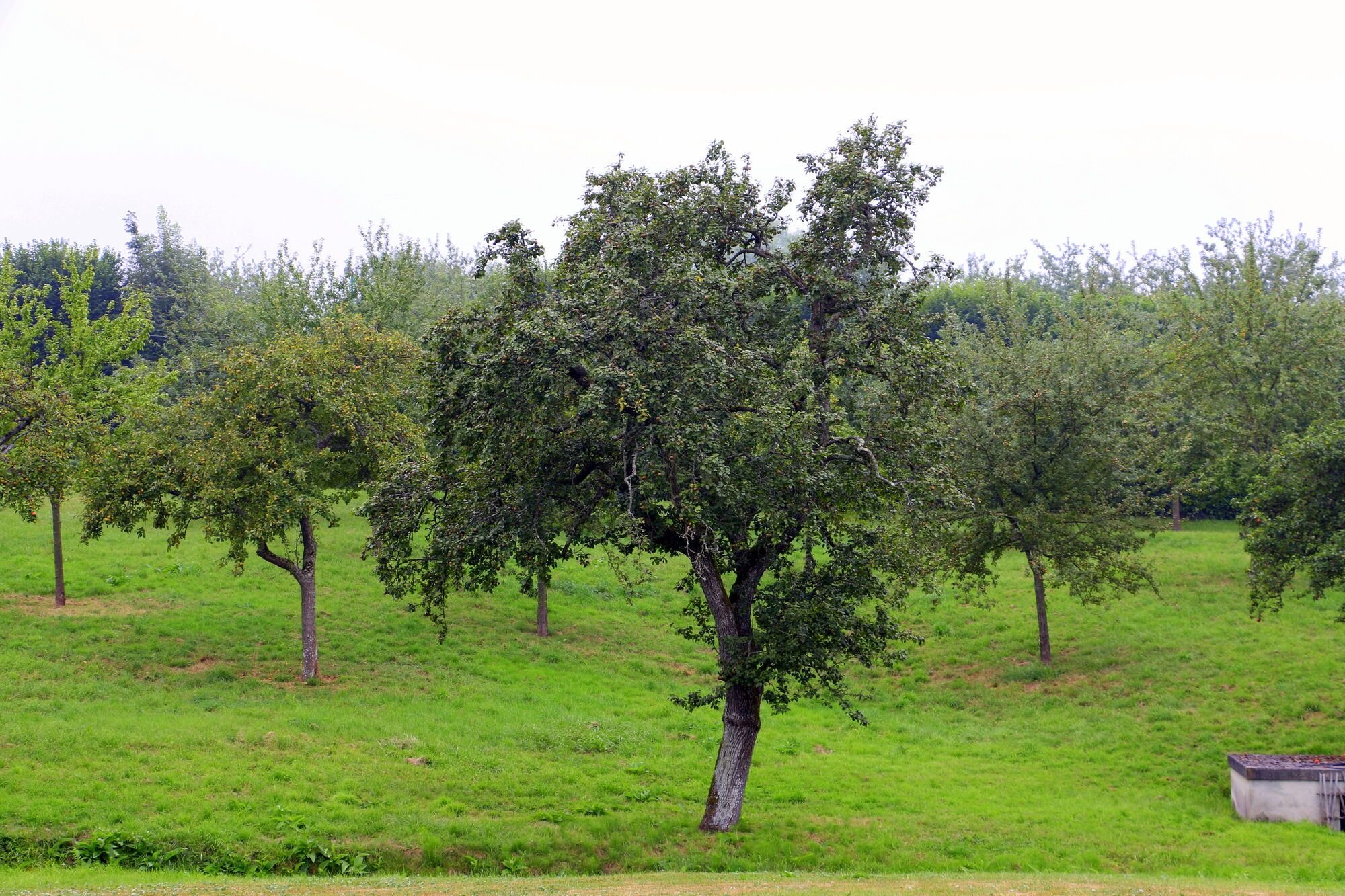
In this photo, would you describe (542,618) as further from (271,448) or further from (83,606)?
(83,606)

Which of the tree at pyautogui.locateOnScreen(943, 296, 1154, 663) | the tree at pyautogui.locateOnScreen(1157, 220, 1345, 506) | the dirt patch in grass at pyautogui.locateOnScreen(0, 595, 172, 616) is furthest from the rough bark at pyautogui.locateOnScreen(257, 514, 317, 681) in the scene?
the tree at pyautogui.locateOnScreen(1157, 220, 1345, 506)

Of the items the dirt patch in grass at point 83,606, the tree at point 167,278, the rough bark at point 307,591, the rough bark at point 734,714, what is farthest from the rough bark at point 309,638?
the tree at point 167,278

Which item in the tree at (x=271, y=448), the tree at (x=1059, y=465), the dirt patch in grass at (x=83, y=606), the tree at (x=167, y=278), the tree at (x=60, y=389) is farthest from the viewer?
the tree at (x=167, y=278)

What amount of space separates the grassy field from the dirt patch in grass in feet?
0.36

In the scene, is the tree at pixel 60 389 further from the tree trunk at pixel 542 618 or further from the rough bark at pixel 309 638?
the tree trunk at pixel 542 618

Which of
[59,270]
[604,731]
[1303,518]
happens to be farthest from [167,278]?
[1303,518]

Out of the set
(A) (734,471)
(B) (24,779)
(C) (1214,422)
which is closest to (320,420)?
(B) (24,779)

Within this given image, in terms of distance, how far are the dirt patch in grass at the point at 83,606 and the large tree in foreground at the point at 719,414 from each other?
1631 cm

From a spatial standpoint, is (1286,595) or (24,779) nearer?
(24,779)

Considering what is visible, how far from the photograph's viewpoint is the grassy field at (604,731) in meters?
18.1

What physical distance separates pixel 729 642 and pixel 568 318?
6615 mm

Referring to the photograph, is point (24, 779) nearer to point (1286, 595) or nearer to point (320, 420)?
point (320, 420)

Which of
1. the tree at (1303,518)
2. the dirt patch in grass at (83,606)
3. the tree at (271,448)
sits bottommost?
the dirt patch in grass at (83,606)

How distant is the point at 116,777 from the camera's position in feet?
61.1
